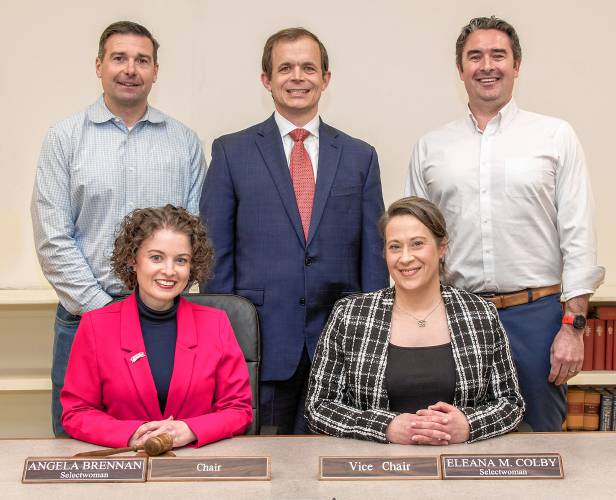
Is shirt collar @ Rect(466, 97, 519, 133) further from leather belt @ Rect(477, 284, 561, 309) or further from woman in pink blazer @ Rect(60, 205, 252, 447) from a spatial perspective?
woman in pink blazer @ Rect(60, 205, 252, 447)

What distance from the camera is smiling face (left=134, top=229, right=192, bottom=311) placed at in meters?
2.28

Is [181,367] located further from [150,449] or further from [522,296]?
[522,296]

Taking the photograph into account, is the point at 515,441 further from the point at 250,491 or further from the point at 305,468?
the point at 250,491

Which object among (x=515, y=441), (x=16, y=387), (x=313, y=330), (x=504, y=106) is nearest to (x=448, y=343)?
(x=515, y=441)

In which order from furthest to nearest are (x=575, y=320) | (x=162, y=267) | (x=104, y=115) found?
(x=104, y=115) < (x=575, y=320) < (x=162, y=267)

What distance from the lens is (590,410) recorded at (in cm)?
414

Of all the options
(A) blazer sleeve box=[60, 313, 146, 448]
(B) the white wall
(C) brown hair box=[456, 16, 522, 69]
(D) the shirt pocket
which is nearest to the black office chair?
(A) blazer sleeve box=[60, 313, 146, 448]

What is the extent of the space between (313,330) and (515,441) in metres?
0.90

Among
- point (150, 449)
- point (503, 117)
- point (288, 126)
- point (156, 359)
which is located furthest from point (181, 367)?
point (503, 117)

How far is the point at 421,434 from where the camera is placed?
80.7 inches

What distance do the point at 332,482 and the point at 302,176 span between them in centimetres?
132

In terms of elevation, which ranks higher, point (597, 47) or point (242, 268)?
point (597, 47)

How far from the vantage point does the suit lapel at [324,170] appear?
110 inches

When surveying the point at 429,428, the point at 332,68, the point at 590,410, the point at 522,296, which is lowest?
the point at 590,410
